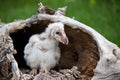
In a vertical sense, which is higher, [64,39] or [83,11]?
[83,11]

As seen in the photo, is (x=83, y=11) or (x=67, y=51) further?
(x=83, y=11)

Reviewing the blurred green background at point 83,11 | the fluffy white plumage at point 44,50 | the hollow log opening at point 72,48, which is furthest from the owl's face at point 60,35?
the blurred green background at point 83,11

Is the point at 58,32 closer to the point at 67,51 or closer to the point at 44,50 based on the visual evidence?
the point at 44,50

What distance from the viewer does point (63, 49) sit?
594 cm

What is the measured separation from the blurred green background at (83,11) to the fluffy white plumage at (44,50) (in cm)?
188

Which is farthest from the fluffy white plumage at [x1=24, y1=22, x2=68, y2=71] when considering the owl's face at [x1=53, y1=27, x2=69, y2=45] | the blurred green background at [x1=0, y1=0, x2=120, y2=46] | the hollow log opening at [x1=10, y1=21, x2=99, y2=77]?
the blurred green background at [x1=0, y1=0, x2=120, y2=46]

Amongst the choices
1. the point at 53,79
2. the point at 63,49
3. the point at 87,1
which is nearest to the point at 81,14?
the point at 87,1

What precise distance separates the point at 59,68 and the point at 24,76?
527 mm

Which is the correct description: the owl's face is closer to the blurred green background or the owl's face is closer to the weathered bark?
the weathered bark

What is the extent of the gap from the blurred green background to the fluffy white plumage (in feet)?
6.16

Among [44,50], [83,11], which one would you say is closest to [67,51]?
[44,50]

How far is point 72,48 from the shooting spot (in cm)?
588

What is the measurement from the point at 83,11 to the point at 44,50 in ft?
7.31

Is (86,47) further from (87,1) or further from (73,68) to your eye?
(87,1)
